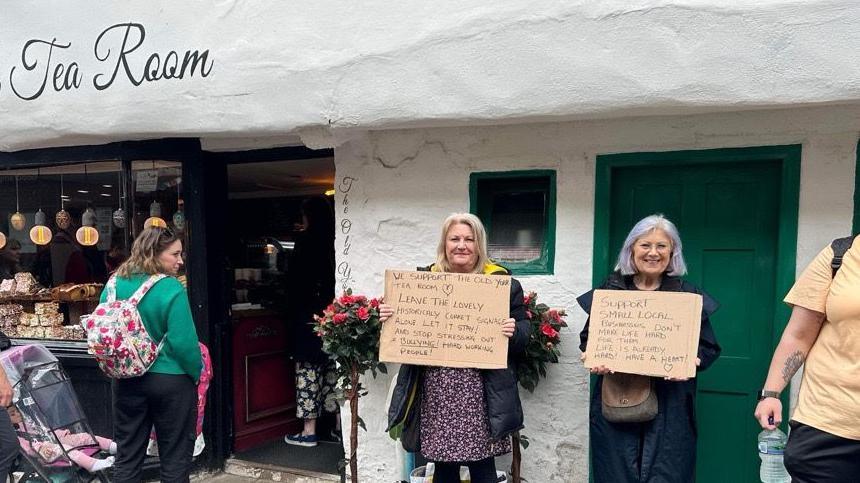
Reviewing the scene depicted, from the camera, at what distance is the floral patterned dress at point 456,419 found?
9.08 feet

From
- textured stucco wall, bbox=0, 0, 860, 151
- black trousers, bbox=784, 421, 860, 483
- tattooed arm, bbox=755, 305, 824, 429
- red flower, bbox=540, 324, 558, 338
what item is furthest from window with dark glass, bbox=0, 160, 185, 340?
black trousers, bbox=784, 421, 860, 483

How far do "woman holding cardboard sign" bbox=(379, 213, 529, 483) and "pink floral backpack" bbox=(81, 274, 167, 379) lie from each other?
130 centimetres

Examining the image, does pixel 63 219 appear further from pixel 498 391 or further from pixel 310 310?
pixel 498 391

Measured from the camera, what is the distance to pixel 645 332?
267cm

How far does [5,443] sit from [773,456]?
12.3 feet

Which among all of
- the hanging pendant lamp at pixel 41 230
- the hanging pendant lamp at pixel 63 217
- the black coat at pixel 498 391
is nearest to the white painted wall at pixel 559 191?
the black coat at pixel 498 391

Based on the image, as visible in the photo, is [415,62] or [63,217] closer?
[415,62]

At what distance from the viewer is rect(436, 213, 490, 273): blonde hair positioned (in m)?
2.84

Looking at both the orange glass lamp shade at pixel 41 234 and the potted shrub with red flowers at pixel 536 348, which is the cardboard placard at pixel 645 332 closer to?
the potted shrub with red flowers at pixel 536 348

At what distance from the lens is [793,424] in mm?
2373

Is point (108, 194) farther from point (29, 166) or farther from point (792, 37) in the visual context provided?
point (792, 37)

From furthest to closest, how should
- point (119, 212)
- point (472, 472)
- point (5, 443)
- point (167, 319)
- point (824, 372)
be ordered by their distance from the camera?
point (119, 212) < point (167, 319) < point (5, 443) < point (472, 472) < point (824, 372)

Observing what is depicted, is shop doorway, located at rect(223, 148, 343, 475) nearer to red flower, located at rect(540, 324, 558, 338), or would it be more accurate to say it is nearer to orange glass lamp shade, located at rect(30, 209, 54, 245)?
orange glass lamp shade, located at rect(30, 209, 54, 245)

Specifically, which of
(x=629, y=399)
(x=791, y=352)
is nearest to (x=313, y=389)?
(x=629, y=399)
